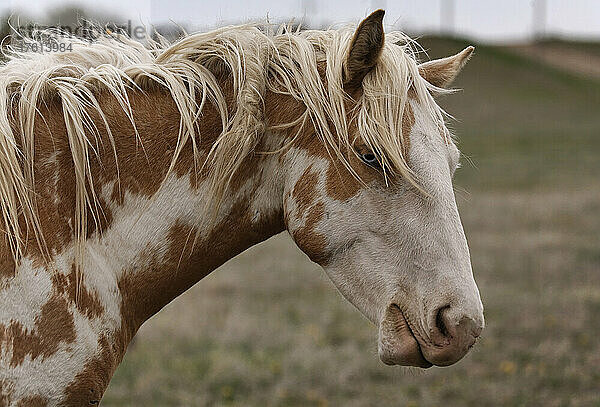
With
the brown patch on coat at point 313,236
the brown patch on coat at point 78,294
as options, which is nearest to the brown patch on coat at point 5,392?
the brown patch on coat at point 78,294

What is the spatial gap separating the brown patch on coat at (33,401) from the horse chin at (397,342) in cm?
98

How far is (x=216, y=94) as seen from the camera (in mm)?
2186

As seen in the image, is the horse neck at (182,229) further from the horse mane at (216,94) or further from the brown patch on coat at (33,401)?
the brown patch on coat at (33,401)

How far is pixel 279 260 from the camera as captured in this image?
35.6 ft

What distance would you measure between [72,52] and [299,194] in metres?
0.89

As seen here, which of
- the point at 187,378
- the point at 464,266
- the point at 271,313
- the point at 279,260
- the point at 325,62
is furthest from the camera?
Answer: the point at 279,260

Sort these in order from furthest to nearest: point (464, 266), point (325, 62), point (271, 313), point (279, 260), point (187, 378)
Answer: point (279, 260) < point (271, 313) < point (187, 378) < point (325, 62) < point (464, 266)

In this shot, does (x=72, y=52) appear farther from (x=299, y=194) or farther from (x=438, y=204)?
(x=438, y=204)

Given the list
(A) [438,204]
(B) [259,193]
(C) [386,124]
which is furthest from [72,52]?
(A) [438,204]

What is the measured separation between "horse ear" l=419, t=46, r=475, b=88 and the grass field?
201 mm

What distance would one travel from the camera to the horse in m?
2.00

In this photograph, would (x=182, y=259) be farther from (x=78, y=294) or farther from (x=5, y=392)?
(x=5, y=392)

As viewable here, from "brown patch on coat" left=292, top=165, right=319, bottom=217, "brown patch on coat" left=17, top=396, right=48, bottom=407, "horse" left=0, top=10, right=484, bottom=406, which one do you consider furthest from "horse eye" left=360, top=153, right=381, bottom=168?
"brown patch on coat" left=17, top=396, right=48, bottom=407

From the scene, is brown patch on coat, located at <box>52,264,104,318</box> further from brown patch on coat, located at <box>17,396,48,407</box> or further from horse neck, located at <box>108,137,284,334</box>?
brown patch on coat, located at <box>17,396,48,407</box>
